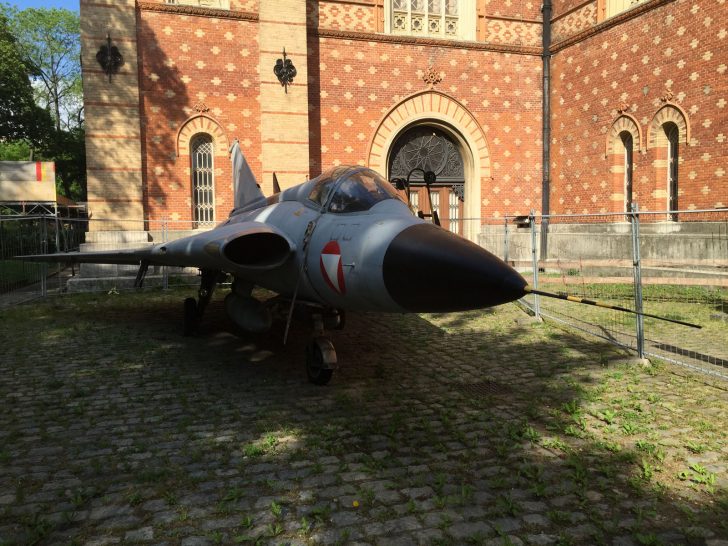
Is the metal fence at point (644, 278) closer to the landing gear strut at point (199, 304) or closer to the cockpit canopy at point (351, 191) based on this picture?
the cockpit canopy at point (351, 191)

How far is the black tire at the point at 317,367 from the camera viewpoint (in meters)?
5.49

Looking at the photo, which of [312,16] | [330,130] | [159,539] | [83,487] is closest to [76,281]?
[330,130]

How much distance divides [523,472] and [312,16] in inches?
624

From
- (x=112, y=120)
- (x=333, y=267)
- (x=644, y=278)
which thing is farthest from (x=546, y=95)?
(x=333, y=267)

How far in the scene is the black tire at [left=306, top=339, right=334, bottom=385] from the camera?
18.0 feet

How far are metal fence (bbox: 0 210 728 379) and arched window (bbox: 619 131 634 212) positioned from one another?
2.05 feet

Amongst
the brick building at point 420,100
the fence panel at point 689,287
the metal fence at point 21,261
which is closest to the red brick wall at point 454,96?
the brick building at point 420,100

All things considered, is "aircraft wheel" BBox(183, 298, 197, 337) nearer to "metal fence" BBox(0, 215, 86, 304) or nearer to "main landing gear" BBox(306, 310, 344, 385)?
"main landing gear" BBox(306, 310, 344, 385)

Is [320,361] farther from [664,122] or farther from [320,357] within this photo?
[664,122]

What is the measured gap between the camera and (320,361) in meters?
5.50

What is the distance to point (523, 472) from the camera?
355cm

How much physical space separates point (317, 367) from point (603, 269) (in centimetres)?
1145

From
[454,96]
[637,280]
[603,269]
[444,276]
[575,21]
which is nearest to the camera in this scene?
[444,276]

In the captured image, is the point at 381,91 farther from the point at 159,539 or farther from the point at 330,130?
the point at 159,539
